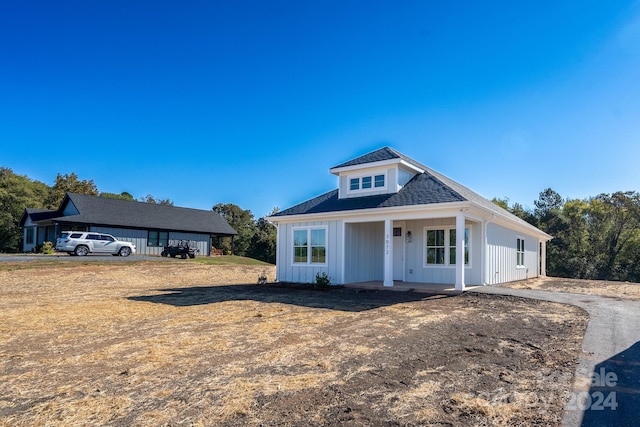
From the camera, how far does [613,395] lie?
3.57 m

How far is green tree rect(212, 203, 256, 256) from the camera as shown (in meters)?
47.5

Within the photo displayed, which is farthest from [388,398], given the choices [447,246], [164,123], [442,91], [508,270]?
[164,123]

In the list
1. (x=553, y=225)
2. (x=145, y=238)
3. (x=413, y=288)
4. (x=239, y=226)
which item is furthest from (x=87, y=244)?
(x=553, y=225)

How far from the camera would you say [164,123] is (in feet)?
77.0

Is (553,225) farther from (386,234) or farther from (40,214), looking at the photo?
(40,214)

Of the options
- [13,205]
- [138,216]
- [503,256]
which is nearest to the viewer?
[503,256]

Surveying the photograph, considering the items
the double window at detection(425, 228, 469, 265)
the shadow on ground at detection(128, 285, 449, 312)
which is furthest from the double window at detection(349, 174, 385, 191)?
the shadow on ground at detection(128, 285, 449, 312)

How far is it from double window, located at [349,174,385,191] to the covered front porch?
4.86 feet

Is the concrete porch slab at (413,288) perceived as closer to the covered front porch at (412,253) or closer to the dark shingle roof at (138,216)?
the covered front porch at (412,253)

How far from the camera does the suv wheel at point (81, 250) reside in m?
24.7

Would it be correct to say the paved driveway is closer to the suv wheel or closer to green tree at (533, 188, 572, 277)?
the suv wheel

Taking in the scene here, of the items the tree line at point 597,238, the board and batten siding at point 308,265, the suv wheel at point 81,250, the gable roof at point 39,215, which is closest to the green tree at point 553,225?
the tree line at point 597,238

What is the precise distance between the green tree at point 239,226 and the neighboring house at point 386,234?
32.6 metres

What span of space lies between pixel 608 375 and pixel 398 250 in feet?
35.2
